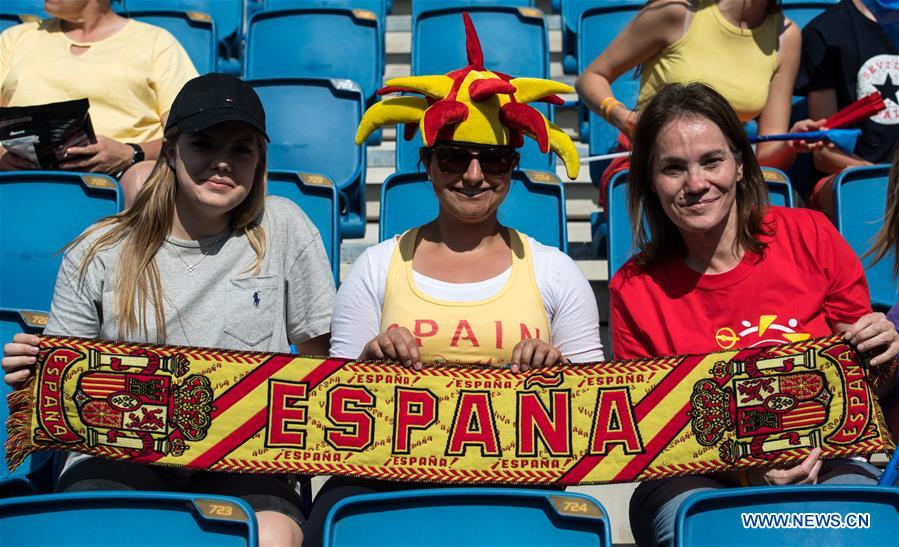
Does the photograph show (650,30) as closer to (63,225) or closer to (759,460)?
(759,460)

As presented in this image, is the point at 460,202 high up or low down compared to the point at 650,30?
down

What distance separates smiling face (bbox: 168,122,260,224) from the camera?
9.12ft

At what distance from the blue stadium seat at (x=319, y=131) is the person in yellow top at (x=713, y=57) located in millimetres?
1054

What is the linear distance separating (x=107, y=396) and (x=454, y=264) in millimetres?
903

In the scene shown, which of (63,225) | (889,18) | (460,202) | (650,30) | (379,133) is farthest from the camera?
(379,133)

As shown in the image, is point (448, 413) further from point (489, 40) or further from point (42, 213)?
point (489, 40)

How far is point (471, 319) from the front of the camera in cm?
263

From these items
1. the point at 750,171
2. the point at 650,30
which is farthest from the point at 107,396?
the point at 650,30

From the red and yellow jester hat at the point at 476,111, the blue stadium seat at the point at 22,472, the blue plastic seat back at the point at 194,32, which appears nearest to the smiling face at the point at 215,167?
the red and yellow jester hat at the point at 476,111

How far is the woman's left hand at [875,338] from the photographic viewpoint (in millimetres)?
2490

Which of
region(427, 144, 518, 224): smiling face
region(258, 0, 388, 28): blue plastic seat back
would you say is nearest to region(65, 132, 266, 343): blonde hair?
region(427, 144, 518, 224): smiling face

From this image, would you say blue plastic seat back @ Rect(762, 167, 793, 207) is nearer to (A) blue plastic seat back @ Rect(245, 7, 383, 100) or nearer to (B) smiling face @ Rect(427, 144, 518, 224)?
(B) smiling face @ Rect(427, 144, 518, 224)

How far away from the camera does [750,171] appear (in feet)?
9.24

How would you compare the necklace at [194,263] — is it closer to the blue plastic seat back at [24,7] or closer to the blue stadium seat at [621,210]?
the blue stadium seat at [621,210]
